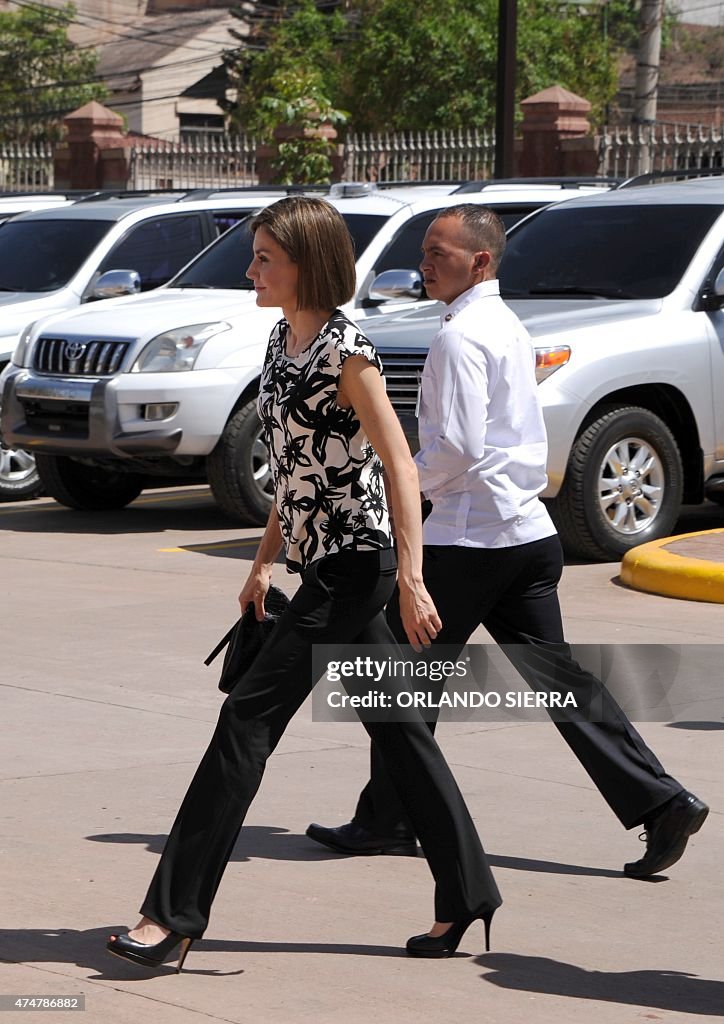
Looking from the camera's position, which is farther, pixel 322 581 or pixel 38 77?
pixel 38 77

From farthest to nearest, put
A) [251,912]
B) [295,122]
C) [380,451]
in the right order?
1. [295,122]
2. [251,912]
3. [380,451]

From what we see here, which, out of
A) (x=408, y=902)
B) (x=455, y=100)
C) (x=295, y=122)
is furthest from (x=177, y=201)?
(x=455, y=100)

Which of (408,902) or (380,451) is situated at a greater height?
(380,451)

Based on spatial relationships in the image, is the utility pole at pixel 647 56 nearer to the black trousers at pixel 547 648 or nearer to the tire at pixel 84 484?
the tire at pixel 84 484

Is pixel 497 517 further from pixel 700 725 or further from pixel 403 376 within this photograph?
pixel 403 376

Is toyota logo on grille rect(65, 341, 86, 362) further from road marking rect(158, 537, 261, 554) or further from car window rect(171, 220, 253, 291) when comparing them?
road marking rect(158, 537, 261, 554)

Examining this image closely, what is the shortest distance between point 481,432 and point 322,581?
0.66 meters

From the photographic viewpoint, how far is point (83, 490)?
12812mm

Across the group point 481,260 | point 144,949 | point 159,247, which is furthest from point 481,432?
point 159,247

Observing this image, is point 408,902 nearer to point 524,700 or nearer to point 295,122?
point 524,700

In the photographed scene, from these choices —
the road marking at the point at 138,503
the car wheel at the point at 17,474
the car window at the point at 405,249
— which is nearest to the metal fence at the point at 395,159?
the car window at the point at 405,249

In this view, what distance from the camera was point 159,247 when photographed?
14234 millimetres

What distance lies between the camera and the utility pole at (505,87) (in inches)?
766

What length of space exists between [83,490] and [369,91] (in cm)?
3207
